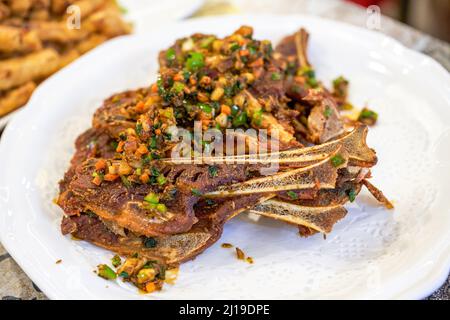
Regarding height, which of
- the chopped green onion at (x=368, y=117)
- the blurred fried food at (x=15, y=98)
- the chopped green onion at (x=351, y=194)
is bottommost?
the blurred fried food at (x=15, y=98)

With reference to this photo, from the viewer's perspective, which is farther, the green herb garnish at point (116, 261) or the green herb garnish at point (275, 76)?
the green herb garnish at point (275, 76)

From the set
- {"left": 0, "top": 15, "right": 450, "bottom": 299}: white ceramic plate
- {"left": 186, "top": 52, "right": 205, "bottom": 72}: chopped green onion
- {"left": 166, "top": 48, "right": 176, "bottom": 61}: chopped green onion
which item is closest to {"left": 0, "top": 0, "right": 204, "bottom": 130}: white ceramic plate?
{"left": 0, "top": 15, "right": 450, "bottom": 299}: white ceramic plate

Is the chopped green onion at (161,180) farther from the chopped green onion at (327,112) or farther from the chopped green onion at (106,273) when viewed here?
the chopped green onion at (327,112)

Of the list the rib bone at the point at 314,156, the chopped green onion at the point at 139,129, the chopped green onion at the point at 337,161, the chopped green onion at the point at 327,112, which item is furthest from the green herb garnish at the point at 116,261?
the chopped green onion at the point at 327,112

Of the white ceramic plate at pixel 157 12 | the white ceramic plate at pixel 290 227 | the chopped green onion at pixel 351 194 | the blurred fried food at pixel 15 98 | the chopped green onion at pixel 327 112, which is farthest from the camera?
the white ceramic plate at pixel 157 12

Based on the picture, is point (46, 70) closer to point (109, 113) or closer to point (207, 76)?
point (109, 113)

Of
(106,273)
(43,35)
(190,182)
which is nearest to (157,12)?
(43,35)

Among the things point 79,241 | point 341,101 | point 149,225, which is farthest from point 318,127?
point 79,241
